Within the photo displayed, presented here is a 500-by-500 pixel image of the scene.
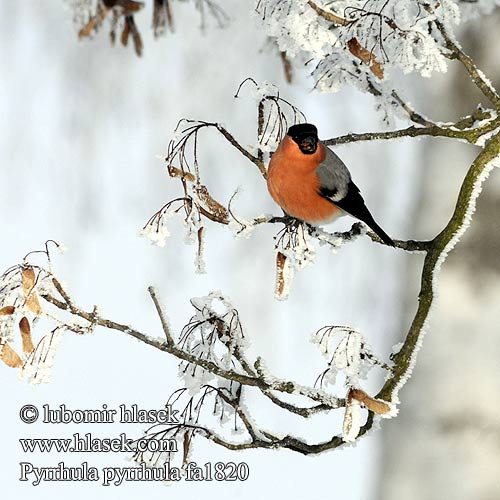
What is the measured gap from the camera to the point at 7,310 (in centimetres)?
107

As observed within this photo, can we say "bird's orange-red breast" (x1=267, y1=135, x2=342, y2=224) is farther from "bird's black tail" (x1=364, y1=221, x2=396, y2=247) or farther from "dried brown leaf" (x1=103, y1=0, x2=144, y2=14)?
"dried brown leaf" (x1=103, y1=0, x2=144, y2=14)

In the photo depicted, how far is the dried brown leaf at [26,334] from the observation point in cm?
108

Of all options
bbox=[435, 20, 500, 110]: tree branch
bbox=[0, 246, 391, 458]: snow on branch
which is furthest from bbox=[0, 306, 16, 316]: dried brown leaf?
bbox=[435, 20, 500, 110]: tree branch

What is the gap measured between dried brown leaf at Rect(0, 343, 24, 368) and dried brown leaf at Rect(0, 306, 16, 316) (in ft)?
0.14

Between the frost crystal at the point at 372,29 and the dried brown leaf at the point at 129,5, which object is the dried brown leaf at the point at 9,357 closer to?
the frost crystal at the point at 372,29

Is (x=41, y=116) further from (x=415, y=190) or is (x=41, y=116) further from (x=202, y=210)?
(x=202, y=210)

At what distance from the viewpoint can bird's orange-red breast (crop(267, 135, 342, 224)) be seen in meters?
1.31

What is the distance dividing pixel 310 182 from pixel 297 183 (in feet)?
0.12

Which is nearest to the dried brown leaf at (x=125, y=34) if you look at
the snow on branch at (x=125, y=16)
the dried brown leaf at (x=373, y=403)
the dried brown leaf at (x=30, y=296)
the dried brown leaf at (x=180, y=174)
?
the snow on branch at (x=125, y=16)

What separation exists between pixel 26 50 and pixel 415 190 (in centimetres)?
164

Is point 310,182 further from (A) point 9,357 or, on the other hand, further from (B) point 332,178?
(A) point 9,357

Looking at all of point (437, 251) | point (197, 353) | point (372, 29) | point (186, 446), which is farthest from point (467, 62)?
point (186, 446)

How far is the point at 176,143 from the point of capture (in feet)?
3.85

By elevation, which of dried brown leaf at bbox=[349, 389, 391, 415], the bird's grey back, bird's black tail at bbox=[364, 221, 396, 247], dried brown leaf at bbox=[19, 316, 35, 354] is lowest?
dried brown leaf at bbox=[349, 389, 391, 415]
